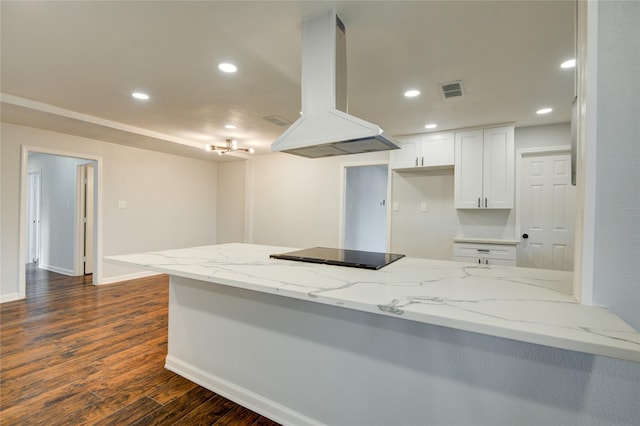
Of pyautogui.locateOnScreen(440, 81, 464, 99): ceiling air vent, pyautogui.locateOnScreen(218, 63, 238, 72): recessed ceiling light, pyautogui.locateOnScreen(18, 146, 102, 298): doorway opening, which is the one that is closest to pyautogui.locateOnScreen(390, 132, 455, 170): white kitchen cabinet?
pyautogui.locateOnScreen(440, 81, 464, 99): ceiling air vent

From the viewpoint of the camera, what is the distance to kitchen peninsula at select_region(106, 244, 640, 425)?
2.91 ft

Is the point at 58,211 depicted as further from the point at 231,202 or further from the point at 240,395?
the point at 240,395

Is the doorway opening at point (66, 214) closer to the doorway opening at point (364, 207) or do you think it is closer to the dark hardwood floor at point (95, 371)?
the dark hardwood floor at point (95, 371)

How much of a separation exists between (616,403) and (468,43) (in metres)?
2.01

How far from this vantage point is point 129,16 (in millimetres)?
1697

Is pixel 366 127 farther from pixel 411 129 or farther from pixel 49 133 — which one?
pixel 49 133

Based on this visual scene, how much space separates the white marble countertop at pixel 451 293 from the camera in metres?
0.77

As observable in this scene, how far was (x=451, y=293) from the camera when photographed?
1094mm

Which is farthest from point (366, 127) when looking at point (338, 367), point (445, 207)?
point (445, 207)

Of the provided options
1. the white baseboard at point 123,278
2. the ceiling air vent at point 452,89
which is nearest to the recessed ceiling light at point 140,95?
the white baseboard at point 123,278

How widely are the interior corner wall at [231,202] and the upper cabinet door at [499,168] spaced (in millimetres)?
4319

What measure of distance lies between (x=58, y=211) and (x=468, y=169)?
22.9 ft

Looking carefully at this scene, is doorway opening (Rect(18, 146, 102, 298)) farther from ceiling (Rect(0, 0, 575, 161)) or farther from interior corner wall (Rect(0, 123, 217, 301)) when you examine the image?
ceiling (Rect(0, 0, 575, 161))

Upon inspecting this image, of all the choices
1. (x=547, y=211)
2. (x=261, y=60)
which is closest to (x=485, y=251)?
(x=547, y=211)
